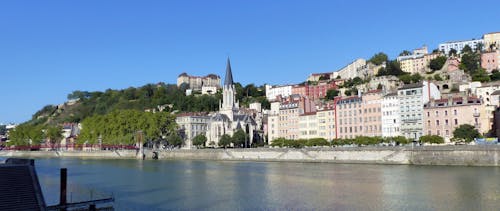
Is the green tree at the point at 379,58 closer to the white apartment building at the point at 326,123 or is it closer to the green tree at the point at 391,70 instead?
the green tree at the point at 391,70

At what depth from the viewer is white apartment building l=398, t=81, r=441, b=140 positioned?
63.6m

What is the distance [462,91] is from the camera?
76062 millimetres

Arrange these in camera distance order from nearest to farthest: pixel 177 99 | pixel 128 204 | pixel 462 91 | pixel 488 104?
pixel 128 204, pixel 488 104, pixel 462 91, pixel 177 99

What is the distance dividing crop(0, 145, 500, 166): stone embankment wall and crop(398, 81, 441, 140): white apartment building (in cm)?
1290

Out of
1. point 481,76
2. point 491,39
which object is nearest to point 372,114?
point 481,76

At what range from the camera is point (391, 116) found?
66.3 meters

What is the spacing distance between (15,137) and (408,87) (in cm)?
9068

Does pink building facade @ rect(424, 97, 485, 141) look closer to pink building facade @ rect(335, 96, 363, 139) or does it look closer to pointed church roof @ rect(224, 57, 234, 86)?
pink building facade @ rect(335, 96, 363, 139)

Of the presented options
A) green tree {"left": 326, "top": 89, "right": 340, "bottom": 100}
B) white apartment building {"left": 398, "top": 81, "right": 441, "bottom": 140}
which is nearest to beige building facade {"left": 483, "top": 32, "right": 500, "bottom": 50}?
green tree {"left": 326, "top": 89, "right": 340, "bottom": 100}

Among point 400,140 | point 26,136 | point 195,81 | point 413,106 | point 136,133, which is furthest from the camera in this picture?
point 195,81

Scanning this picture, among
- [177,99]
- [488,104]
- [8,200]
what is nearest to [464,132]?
[488,104]

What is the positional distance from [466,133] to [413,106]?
1087cm

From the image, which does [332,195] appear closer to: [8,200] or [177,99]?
[8,200]

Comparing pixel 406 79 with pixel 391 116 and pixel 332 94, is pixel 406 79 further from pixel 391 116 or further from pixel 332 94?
pixel 391 116
